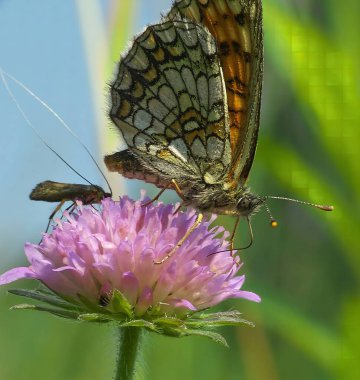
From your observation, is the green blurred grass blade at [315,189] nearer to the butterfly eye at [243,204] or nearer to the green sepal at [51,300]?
the butterfly eye at [243,204]

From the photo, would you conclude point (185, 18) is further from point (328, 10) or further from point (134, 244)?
point (134, 244)

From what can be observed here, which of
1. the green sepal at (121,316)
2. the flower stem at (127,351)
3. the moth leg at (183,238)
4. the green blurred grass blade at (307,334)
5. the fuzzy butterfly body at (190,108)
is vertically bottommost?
the green blurred grass blade at (307,334)

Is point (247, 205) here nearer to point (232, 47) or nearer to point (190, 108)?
point (190, 108)

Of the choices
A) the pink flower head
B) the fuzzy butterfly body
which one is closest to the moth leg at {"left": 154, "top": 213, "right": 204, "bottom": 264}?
the pink flower head

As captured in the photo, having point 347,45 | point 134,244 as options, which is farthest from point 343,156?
point 134,244

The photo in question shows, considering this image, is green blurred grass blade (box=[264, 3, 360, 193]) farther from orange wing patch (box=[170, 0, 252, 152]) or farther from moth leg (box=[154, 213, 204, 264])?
moth leg (box=[154, 213, 204, 264])

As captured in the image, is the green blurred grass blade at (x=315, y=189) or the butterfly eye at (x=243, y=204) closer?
the green blurred grass blade at (x=315, y=189)

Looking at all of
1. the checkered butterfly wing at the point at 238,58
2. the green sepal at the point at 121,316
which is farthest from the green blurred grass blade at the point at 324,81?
the green sepal at the point at 121,316
